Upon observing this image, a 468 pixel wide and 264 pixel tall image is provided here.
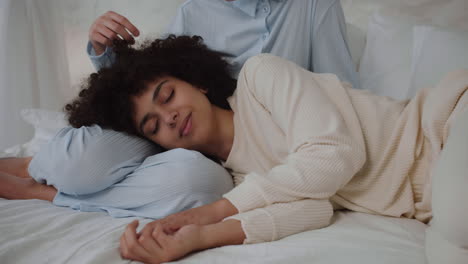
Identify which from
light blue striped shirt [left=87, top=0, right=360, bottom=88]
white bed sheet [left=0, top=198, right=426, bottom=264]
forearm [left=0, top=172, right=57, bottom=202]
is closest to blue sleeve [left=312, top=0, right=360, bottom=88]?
light blue striped shirt [left=87, top=0, right=360, bottom=88]

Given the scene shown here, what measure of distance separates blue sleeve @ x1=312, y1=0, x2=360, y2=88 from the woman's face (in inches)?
21.9

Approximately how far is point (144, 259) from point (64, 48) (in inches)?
72.8

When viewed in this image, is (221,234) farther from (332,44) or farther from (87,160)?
(332,44)

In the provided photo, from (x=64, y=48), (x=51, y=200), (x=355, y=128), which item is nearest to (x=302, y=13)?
(x=355, y=128)

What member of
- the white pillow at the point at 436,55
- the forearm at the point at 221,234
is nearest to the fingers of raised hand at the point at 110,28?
the forearm at the point at 221,234

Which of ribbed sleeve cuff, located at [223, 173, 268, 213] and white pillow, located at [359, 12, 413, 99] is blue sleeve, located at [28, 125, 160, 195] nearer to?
ribbed sleeve cuff, located at [223, 173, 268, 213]

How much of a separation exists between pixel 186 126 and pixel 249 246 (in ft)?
1.54

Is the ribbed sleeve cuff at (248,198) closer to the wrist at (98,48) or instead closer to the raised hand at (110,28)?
the raised hand at (110,28)

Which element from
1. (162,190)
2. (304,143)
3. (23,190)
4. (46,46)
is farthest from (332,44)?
(46,46)

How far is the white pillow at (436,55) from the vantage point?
130cm

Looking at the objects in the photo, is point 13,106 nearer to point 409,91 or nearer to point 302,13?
point 302,13

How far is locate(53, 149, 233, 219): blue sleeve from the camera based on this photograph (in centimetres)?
101

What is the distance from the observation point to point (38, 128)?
167cm

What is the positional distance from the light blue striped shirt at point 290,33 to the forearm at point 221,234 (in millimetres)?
843
